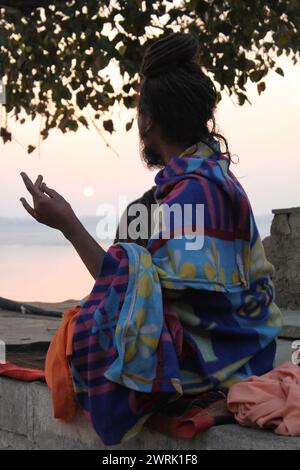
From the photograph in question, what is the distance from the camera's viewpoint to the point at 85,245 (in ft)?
8.92

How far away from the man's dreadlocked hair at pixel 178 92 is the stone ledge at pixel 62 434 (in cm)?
101

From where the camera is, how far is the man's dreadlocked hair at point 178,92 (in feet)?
9.13

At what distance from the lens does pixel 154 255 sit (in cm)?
264

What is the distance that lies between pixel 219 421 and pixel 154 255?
1.96 feet

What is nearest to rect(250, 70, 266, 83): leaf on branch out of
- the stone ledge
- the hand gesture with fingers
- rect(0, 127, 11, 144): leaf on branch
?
rect(0, 127, 11, 144): leaf on branch

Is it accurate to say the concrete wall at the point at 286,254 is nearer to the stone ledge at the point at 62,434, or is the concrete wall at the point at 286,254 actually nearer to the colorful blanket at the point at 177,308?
the stone ledge at the point at 62,434

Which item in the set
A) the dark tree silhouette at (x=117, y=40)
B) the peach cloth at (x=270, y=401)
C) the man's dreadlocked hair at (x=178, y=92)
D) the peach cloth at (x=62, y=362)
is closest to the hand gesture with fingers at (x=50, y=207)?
the peach cloth at (x=62, y=362)

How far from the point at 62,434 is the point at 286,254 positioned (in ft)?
19.6

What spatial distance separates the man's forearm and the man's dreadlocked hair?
1.50 feet

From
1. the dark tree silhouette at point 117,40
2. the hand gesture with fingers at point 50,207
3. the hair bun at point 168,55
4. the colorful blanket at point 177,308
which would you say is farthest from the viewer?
the dark tree silhouette at point 117,40

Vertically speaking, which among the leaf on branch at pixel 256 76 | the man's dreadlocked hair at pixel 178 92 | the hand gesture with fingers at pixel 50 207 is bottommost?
the hand gesture with fingers at pixel 50 207

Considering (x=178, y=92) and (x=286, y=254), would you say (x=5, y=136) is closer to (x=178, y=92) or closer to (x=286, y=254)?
(x=286, y=254)

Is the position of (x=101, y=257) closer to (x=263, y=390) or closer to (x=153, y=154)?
(x=153, y=154)

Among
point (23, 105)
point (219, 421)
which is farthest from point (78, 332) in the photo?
point (23, 105)
